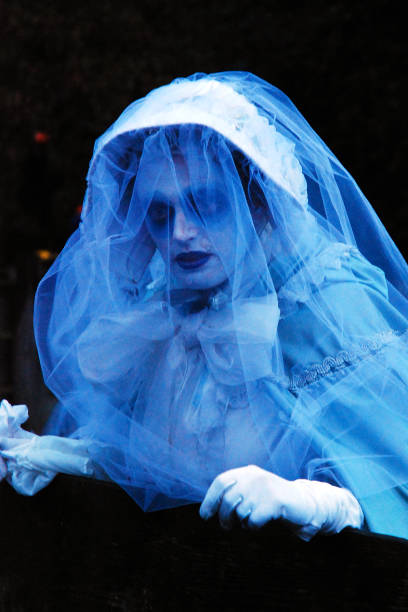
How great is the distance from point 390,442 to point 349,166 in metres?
5.66

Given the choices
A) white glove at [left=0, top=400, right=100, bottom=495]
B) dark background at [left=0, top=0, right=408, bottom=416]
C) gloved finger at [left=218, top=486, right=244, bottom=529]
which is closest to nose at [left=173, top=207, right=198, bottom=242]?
white glove at [left=0, top=400, right=100, bottom=495]

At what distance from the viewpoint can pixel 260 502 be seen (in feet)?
4.45

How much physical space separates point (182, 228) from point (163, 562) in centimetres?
69

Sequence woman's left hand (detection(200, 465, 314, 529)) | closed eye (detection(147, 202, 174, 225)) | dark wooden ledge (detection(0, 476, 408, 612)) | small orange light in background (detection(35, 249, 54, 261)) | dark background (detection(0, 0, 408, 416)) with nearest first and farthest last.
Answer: dark wooden ledge (detection(0, 476, 408, 612)) → woman's left hand (detection(200, 465, 314, 529)) → closed eye (detection(147, 202, 174, 225)) → small orange light in background (detection(35, 249, 54, 261)) → dark background (detection(0, 0, 408, 416))

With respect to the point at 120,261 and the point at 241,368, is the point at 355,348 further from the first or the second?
the point at 120,261

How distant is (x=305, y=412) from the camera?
1730 millimetres

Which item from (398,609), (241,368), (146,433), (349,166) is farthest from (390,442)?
(349,166)

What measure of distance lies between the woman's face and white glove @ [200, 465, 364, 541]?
555mm

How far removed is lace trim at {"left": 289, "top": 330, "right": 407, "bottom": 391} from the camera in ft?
5.88

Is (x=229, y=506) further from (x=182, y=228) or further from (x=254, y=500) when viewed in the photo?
(x=182, y=228)

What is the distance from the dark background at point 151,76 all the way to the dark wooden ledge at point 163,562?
339 centimetres

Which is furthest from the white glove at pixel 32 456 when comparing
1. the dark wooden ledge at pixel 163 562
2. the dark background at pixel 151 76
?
the dark background at pixel 151 76

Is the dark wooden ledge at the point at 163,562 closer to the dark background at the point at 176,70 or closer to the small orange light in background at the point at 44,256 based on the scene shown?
the small orange light in background at the point at 44,256

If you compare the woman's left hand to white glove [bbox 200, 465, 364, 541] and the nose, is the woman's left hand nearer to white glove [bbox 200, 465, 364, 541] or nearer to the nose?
white glove [bbox 200, 465, 364, 541]
